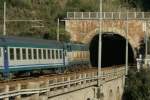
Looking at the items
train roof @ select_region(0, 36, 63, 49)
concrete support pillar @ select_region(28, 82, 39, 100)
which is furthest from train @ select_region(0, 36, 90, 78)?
concrete support pillar @ select_region(28, 82, 39, 100)

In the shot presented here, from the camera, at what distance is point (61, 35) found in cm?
8819

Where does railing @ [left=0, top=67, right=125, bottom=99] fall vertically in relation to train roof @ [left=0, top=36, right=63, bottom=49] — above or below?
below

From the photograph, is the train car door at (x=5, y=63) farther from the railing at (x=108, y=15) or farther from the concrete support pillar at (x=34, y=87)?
the railing at (x=108, y=15)

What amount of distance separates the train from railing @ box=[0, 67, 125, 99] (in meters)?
3.30

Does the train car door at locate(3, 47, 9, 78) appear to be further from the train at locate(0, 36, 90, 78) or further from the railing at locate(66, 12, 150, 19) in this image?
the railing at locate(66, 12, 150, 19)

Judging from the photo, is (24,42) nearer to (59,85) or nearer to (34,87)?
(59,85)

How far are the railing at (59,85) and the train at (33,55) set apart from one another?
3301mm

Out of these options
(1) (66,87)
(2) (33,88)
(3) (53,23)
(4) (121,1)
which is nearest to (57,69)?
(1) (66,87)

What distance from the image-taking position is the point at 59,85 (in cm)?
3641

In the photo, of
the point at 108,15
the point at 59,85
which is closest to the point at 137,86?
the point at 108,15

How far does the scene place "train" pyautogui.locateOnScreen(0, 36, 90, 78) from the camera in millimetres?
37819

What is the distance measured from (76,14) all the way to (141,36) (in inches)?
391

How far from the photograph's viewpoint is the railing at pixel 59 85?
94.0 feet

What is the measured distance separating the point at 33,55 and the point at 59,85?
333 inches
